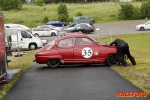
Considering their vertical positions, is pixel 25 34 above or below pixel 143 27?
below

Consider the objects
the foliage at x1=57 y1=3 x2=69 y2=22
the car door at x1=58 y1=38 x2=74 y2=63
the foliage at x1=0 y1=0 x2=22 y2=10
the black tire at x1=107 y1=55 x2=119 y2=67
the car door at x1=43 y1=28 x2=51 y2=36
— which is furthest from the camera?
the foliage at x1=0 y1=0 x2=22 y2=10

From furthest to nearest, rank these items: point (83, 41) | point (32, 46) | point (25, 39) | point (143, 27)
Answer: point (143, 27) → point (32, 46) → point (25, 39) → point (83, 41)

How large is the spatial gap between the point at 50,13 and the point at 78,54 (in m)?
57.5

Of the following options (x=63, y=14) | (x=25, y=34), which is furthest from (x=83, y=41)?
(x=63, y=14)

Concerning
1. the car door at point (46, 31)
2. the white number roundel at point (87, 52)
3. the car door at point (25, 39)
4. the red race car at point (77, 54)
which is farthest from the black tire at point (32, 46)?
the car door at point (46, 31)

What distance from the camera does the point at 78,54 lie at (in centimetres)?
1709

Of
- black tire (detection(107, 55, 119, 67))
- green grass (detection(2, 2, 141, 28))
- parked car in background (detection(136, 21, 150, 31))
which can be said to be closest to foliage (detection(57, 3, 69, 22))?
green grass (detection(2, 2, 141, 28))

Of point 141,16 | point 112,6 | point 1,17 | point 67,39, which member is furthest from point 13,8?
point 1,17

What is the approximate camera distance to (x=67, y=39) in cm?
1741

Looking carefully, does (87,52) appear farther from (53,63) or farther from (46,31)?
(46,31)

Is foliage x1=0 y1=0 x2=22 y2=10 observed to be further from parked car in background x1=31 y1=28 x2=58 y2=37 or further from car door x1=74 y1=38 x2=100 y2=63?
car door x1=74 y1=38 x2=100 y2=63

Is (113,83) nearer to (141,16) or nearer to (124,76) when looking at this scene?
(124,76)

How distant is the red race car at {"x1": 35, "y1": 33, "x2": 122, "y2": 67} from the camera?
1698 centimetres

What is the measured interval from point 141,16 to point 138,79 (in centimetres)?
5266
